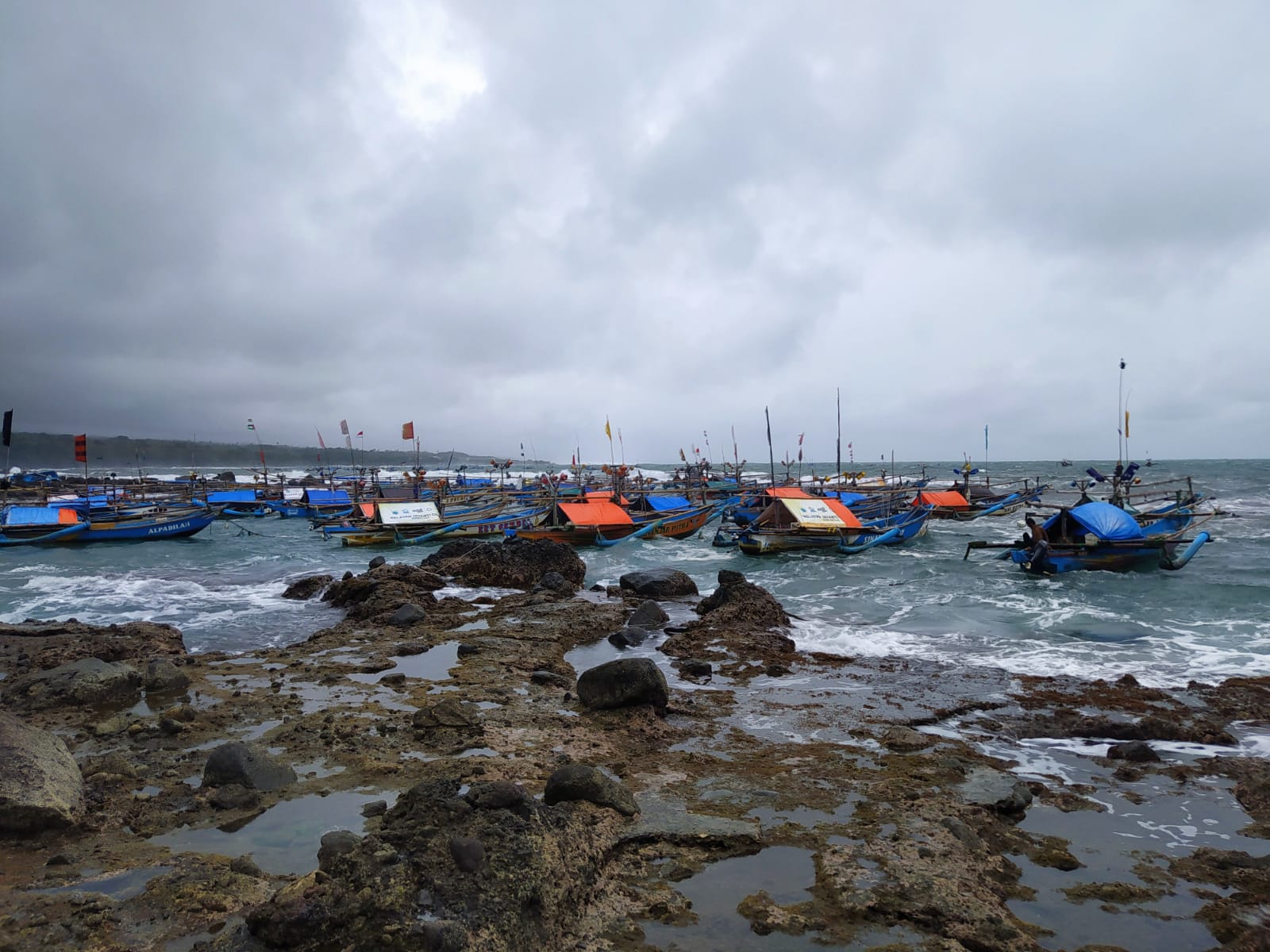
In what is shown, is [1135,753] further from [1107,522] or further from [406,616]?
[1107,522]

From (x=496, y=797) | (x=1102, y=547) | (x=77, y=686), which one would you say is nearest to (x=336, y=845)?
(x=496, y=797)

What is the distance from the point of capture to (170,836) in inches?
207

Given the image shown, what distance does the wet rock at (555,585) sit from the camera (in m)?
18.1

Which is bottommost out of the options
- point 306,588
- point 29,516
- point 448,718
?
point 306,588

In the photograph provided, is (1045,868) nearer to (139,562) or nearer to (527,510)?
(139,562)

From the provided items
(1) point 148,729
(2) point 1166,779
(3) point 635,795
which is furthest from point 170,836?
(2) point 1166,779

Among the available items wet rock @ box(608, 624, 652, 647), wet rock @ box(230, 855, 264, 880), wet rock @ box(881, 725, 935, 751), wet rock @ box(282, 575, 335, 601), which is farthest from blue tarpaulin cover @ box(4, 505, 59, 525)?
wet rock @ box(881, 725, 935, 751)

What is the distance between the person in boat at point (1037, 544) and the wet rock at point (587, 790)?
20.5 metres

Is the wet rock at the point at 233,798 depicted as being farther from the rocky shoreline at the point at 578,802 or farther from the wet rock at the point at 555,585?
the wet rock at the point at 555,585

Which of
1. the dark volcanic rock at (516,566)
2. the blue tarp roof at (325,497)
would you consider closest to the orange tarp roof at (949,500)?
the dark volcanic rock at (516,566)

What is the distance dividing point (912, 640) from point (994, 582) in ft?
30.5

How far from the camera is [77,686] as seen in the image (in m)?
8.81

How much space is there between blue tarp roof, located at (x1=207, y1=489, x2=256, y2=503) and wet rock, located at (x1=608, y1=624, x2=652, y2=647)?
51781mm

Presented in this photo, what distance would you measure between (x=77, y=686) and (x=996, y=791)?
10.9 meters
